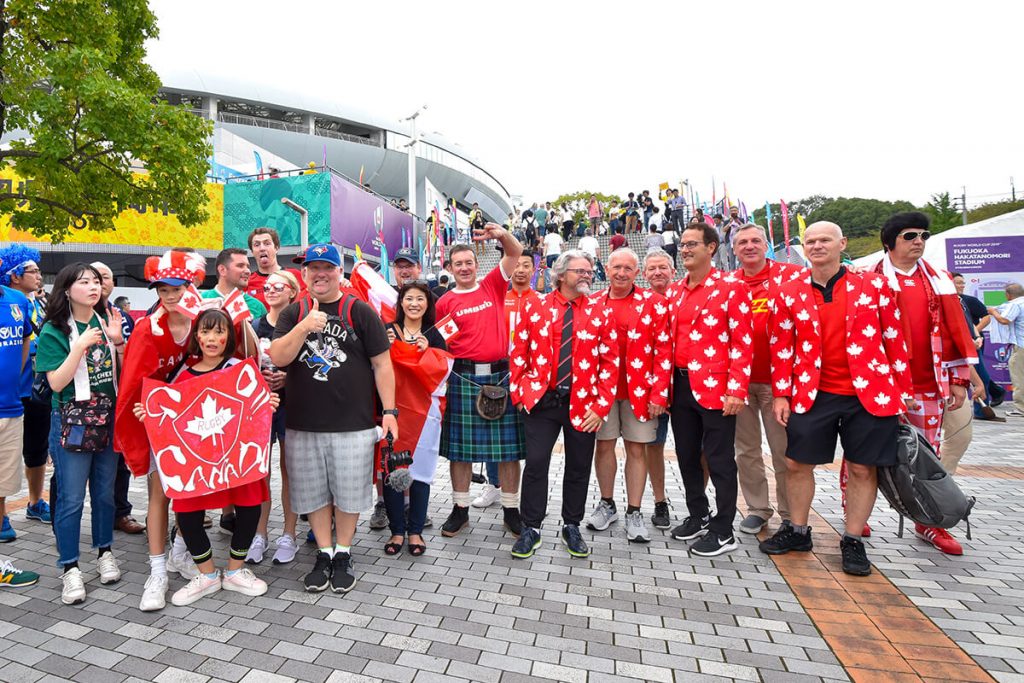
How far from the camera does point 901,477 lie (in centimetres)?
338

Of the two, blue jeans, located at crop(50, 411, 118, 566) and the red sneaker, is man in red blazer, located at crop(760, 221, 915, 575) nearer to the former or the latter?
the red sneaker

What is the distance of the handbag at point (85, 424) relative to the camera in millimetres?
3186

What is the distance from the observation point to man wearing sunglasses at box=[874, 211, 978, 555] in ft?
12.1

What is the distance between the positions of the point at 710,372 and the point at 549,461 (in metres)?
1.18

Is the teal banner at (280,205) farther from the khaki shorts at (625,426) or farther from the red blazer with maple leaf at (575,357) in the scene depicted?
the khaki shorts at (625,426)

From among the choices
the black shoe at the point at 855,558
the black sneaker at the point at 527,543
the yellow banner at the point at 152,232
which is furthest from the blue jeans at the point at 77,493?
the yellow banner at the point at 152,232

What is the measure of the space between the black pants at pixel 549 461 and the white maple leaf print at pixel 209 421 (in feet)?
6.00

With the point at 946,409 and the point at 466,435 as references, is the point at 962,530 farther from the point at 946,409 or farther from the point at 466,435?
the point at 466,435

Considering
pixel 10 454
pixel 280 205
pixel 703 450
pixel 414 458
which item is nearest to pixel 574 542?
pixel 703 450

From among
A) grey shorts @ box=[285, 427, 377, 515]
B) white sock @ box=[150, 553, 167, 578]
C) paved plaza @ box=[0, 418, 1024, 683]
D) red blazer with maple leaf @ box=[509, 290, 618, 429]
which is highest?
red blazer with maple leaf @ box=[509, 290, 618, 429]

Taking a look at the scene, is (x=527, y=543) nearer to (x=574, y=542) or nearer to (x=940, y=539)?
(x=574, y=542)

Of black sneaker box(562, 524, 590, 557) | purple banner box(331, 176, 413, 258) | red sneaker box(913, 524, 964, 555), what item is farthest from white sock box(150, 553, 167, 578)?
purple banner box(331, 176, 413, 258)

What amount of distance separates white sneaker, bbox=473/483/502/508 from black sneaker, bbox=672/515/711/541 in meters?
1.50

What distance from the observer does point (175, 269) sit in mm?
3082
